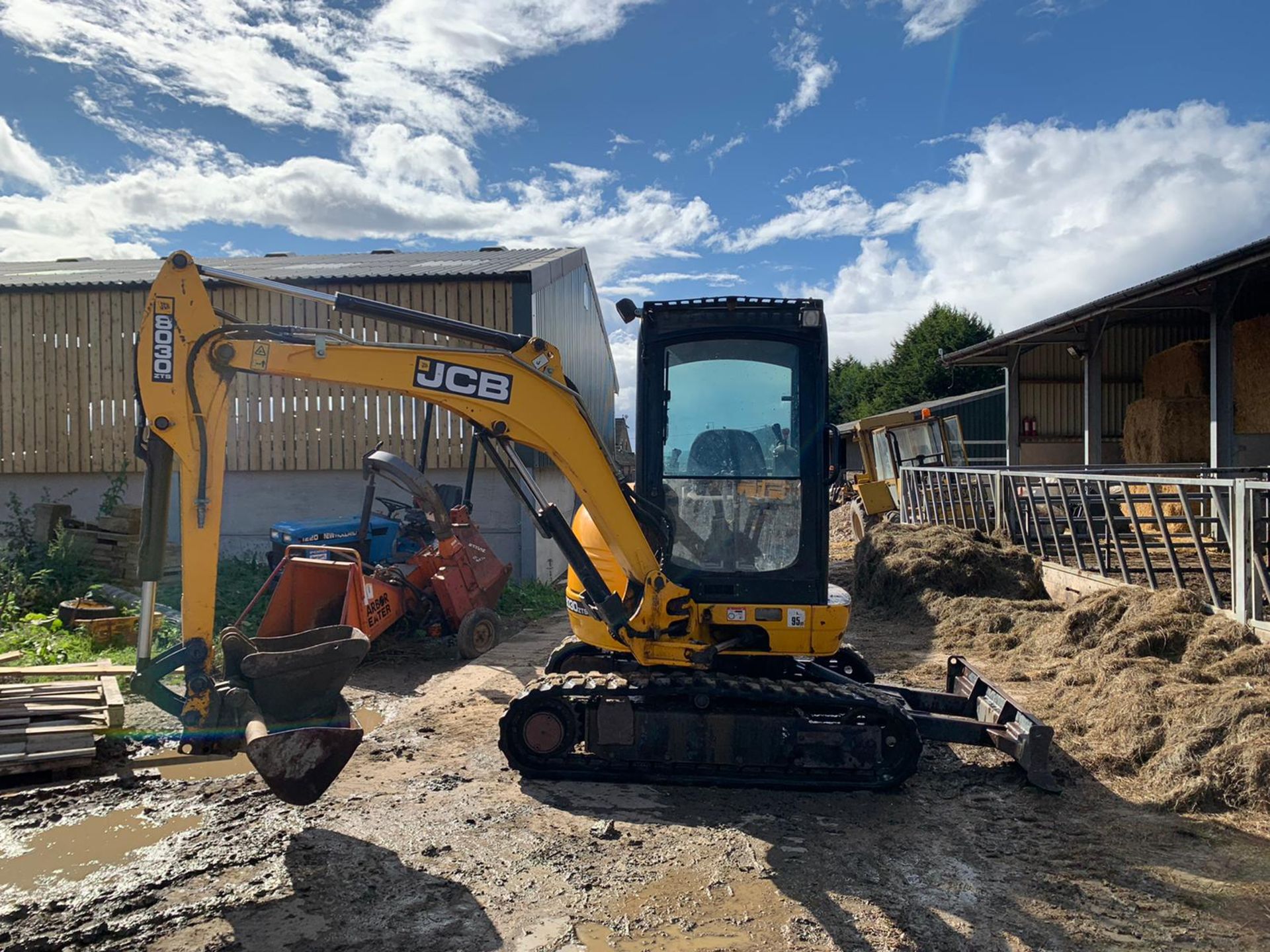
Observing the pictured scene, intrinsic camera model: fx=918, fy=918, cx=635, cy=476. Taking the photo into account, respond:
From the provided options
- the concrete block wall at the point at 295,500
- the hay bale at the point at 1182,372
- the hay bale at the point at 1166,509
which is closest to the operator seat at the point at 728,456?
the hay bale at the point at 1166,509

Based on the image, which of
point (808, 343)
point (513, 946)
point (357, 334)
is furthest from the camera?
point (357, 334)

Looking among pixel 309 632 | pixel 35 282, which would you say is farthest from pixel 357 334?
pixel 309 632

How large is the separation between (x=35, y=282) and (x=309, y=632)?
11.2 meters

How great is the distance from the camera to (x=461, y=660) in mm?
8891

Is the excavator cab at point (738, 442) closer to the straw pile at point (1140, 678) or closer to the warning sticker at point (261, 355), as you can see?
the warning sticker at point (261, 355)

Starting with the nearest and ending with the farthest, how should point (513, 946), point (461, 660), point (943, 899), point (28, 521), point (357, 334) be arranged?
point (513, 946)
point (943, 899)
point (461, 660)
point (28, 521)
point (357, 334)

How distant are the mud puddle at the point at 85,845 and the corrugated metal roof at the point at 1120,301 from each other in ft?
39.1

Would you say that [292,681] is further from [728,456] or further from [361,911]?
[728,456]

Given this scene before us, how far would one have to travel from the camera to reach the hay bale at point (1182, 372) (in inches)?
720

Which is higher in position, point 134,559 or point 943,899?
point 134,559

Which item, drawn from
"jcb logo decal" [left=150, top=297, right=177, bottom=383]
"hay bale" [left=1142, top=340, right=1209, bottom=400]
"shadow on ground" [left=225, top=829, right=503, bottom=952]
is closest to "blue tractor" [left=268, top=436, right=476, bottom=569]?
"jcb logo decal" [left=150, top=297, right=177, bottom=383]

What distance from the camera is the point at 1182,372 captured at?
18516 mm

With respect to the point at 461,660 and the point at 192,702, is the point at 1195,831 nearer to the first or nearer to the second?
the point at 192,702

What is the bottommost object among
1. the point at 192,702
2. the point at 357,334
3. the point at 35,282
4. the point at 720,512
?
the point at 192,702
